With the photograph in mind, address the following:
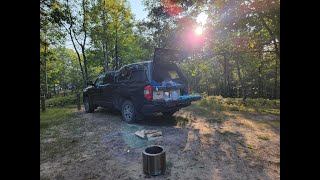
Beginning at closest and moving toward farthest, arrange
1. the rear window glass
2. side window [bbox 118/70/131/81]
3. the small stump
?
the small stump → side window [bbox 118/70/131/81] → the rear window glass

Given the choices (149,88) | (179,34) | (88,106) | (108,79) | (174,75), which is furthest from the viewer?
(179,34)

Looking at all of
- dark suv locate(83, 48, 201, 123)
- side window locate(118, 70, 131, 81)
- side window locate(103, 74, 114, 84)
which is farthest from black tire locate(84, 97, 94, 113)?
side window locate(118, 70, 131, 81)

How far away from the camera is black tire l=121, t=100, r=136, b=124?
621 centimetres

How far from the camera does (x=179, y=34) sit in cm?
1432

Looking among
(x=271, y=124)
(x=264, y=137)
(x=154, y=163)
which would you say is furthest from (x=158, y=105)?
(x=271, y=124)

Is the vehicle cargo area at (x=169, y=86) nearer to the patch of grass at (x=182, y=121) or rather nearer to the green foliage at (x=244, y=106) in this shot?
the patch of grass at (x=182, y=121)

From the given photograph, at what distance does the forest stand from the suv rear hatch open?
224 centimetres

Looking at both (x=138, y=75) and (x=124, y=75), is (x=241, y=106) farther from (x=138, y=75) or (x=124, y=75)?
(x=124, y=75)

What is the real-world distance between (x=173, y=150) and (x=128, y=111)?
2.81 metres

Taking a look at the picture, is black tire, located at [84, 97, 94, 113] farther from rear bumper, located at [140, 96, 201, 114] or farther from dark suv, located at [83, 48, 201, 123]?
rear bumper, located at [140, 96, 201, 114]

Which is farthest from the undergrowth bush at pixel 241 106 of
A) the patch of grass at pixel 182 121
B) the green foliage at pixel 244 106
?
the patch of grass at pixel 182 121

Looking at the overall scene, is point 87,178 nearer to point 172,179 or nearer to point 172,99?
point 172,179
